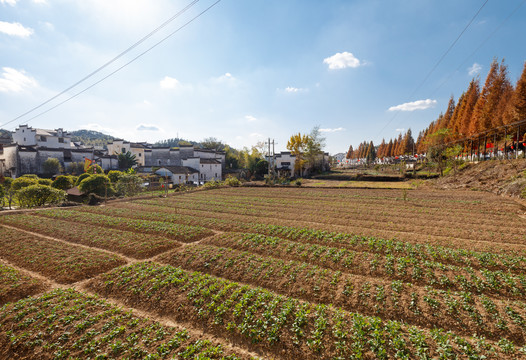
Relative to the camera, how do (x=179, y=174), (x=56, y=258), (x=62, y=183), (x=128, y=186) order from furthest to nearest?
1. (x=179, y=174)
2. (x=62, y=183)
3. (x=128, y=186)
4. (x=56, y=258)

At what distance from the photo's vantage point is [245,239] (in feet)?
47.0

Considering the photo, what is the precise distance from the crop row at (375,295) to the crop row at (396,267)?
→ 2.43 feet

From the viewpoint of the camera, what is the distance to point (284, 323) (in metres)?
6.92

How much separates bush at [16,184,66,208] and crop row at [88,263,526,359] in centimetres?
2510

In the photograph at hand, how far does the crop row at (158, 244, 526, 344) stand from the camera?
22.1ft

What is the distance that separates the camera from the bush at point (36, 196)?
25688mm

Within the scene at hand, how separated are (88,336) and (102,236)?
1054 cm

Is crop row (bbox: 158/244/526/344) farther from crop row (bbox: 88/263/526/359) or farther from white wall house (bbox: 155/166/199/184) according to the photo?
white wall house (bbox: 155/166/199/184)

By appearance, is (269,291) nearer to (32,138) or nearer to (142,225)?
(142,225)

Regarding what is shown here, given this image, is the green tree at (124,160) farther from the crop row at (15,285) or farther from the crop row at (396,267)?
the crop row at (396,267)

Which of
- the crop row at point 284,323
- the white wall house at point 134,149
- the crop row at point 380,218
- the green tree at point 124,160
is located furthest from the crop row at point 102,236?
the white wall house at point 134,149

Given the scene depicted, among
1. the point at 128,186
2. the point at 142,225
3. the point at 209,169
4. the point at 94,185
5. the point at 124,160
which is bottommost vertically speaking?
the point at 142,225

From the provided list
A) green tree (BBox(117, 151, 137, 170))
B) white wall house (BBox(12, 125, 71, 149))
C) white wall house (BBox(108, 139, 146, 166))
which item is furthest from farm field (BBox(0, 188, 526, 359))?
white wall house (BBox(12, 125, 71, 149))

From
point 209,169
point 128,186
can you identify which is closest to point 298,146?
point 209,169
